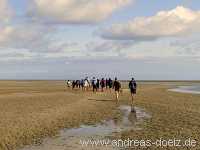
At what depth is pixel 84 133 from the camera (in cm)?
2020

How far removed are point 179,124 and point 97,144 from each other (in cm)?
747

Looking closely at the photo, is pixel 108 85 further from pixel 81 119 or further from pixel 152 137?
pixel 152 137

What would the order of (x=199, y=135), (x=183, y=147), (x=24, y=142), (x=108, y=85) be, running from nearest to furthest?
(x=183, y=147)
(x=24, y=142)
(x=199, y=135)
(x=108, y=85)

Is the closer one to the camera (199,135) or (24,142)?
(24,142)

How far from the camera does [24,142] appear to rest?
1752 cm

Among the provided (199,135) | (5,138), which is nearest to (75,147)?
(5,138)

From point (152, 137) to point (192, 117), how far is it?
8.80 meters

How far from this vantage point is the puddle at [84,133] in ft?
55.2

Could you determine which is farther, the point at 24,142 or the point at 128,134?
the point at 128,134

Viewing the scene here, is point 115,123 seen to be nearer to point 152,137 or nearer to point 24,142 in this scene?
point 152,137

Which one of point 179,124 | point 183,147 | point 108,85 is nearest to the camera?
point 183,147

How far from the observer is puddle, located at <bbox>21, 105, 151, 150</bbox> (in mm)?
16812

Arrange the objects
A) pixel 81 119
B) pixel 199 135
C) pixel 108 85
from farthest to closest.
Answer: pixel 108 85 < pixel 81 119 < pixel 199 135

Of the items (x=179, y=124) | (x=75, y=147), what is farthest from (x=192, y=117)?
(x=75, y=147)
